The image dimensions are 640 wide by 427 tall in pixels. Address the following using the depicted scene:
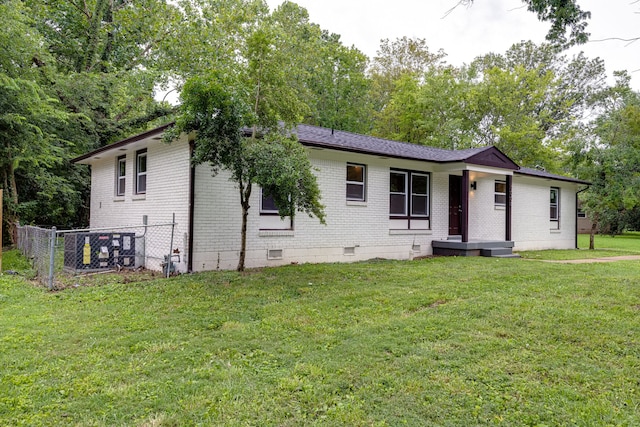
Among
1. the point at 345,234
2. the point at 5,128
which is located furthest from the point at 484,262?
the point at 5,128

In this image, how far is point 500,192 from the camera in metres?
15.4

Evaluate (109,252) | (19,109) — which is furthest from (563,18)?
(19,109)

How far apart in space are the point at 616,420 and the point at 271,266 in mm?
7542

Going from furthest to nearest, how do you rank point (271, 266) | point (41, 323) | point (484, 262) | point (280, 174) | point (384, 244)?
point (384, 244) < point (484, 262) < point (271, 266) < point (280, 174) < point (41, 323)

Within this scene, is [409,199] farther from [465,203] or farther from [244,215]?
[244,215]

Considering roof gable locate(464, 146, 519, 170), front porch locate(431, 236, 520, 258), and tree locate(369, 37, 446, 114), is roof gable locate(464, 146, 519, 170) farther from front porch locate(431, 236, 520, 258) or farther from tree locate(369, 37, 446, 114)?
tree locate(369, 37, 446, 114)

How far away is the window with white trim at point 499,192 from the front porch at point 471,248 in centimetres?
270

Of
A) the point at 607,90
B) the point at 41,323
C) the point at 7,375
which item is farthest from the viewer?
the point at 607,90

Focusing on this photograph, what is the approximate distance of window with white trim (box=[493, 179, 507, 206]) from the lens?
15.3 m

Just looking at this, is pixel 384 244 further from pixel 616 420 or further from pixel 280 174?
pixel 616 420

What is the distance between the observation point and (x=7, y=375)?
11.5 feet

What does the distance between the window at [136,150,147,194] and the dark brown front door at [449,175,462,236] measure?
9.50m

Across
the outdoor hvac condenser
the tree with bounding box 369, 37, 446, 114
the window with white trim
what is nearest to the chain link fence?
the outdoor hvac condenser

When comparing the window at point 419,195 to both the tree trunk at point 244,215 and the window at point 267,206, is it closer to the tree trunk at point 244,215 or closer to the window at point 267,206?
the window at point 267,206
